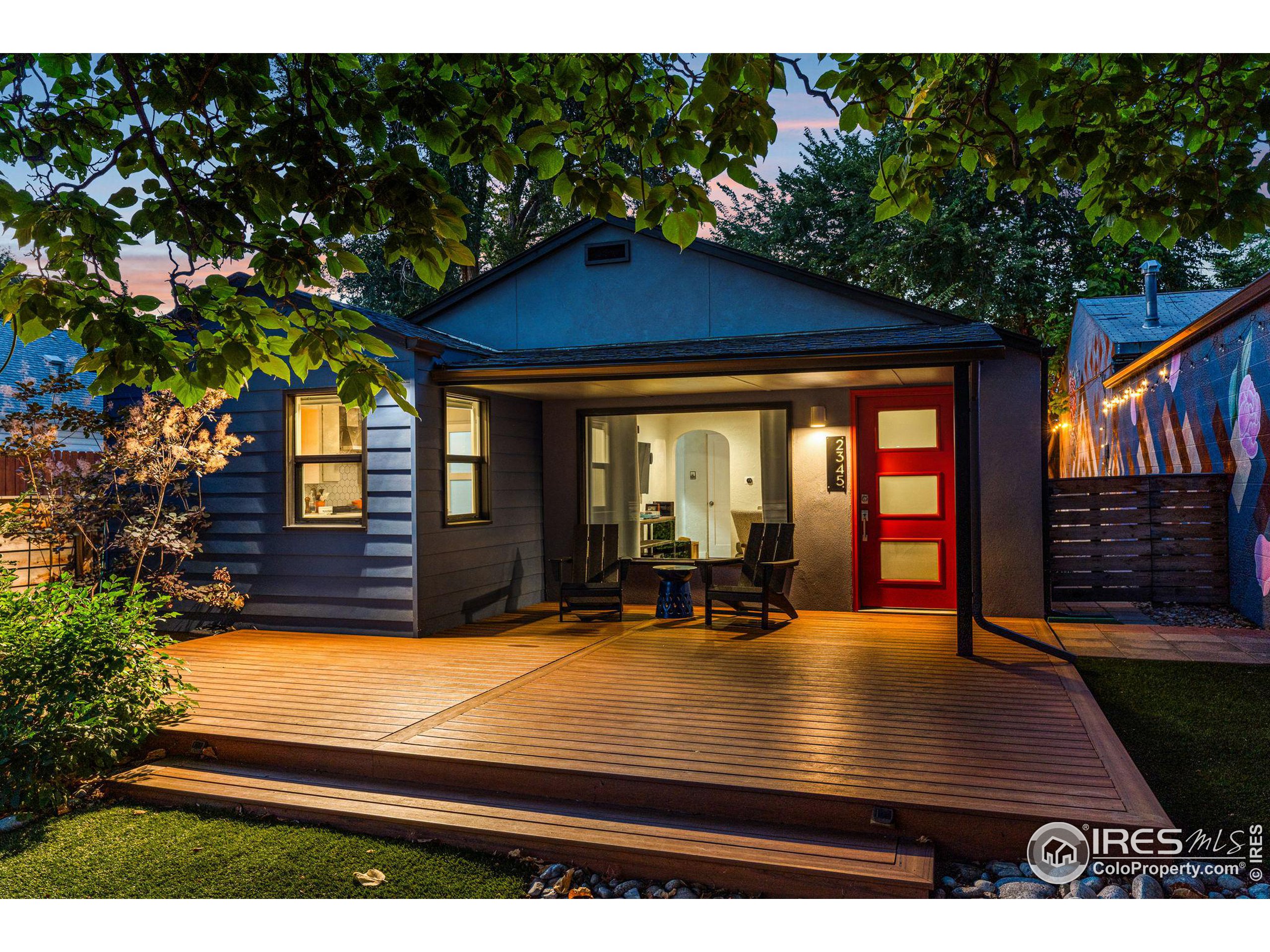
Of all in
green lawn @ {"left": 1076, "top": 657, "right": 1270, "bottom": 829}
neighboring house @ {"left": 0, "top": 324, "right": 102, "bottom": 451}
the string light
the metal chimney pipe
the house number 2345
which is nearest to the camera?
green lawn @ {"left": 1076, "top": 657, "right": 1270, "bottom": 829}

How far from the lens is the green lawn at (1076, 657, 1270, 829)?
11.0ft

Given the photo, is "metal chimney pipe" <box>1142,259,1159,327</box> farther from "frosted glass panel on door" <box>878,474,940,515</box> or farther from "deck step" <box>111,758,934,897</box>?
"deck step" <box>111,758,934,897</box>

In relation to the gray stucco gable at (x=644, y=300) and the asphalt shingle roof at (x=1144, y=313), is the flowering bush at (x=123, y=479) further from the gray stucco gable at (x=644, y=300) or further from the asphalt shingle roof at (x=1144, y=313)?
the asphalt shingle roof at (x=1144, y=313)

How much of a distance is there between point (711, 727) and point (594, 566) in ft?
12.3

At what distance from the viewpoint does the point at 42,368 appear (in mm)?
7391

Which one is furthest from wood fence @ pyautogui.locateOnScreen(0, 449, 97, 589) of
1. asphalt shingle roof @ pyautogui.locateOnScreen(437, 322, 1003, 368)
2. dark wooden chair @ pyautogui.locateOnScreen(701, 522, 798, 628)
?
dark wooden chair @ pyautogui.locateOnScreen(701, 522, 798, 628)

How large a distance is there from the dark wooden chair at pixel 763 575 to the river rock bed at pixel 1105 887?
3.82m

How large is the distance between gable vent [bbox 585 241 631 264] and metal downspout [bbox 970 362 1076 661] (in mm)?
3463

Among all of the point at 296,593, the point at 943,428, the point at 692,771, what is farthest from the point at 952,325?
the point at 296,593

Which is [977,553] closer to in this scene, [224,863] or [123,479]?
[224,863]

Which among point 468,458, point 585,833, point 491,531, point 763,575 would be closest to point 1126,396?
point 763,575

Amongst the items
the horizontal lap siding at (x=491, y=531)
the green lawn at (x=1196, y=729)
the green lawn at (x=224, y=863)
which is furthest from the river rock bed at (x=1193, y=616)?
the green lawn at (x=224, y=863)

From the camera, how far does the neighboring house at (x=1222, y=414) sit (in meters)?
6.75

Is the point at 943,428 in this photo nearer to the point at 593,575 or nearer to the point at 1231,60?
the point at 593,575
